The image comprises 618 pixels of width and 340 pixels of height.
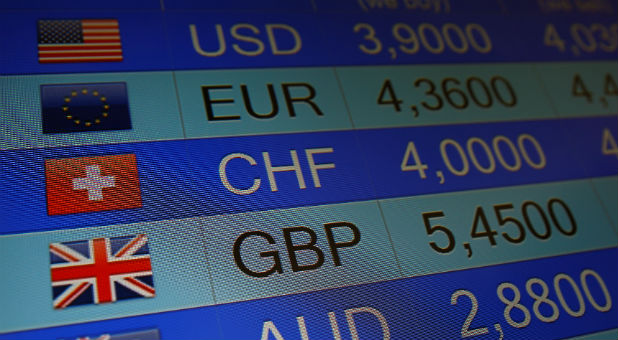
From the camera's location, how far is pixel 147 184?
1.75m

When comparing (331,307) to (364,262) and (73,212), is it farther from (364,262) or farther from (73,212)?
(73,212)

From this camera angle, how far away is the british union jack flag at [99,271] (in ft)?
5.15

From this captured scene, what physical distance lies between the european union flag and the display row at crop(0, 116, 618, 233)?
0.08 meters

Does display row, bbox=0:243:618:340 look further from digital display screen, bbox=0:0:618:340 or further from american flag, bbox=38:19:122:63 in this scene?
american flag, bbox=38:19:122:63

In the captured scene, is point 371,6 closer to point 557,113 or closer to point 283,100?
point 283,100

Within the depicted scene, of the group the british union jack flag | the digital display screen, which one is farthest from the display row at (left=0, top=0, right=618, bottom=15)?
the british union jack flag

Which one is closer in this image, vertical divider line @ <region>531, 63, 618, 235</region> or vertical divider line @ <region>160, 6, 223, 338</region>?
vertical divider line @ <region>160, 6, 223, 338</region>

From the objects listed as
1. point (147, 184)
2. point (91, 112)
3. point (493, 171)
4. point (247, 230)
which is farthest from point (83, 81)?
point (493, 171)

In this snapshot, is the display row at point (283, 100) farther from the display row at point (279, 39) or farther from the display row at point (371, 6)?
the display row at point (371, 6)

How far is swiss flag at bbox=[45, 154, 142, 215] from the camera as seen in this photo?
1.67 metres

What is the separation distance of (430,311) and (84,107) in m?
1.18

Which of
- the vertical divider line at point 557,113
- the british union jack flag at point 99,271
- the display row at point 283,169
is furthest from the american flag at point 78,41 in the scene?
the vertical divider line at point 557,113

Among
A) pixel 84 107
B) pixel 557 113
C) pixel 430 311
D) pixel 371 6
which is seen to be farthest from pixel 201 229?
pixel 557 113

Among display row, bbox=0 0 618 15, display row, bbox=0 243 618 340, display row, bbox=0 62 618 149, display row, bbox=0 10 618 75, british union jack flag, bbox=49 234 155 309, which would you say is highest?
display row, bbox=0 0 618 15
